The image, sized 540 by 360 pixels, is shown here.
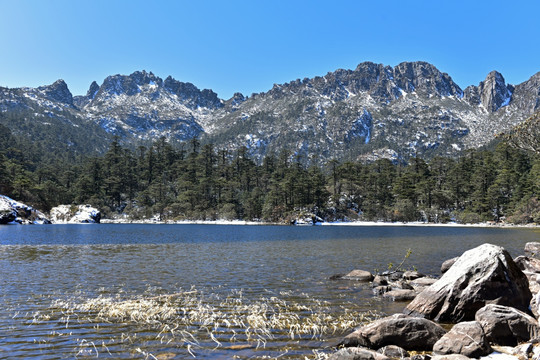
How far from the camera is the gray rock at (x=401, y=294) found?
17.3 m

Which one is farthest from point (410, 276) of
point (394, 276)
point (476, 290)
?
point (476, 290)

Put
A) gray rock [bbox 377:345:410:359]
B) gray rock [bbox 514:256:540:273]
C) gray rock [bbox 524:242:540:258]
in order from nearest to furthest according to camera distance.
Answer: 1. gray rock [bbox 377:345:410:359]
2. gray rock [bbox 514:256:540:273]
3. gray rock [bbox 524:242:540:258]

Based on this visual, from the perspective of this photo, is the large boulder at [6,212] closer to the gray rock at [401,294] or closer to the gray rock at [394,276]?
the gray rock at [394,276]

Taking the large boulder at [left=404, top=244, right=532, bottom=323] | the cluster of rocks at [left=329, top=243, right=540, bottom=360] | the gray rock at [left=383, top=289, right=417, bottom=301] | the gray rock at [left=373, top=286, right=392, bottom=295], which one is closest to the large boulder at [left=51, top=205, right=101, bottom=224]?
the gray rock at [left=373, top=286, right=392, bottom=295]

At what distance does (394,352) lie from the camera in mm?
9695

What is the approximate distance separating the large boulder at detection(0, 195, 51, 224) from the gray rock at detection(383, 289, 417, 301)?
105010mm

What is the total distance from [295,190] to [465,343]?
121 meters

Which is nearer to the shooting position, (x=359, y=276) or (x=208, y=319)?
(x=208, y=319)

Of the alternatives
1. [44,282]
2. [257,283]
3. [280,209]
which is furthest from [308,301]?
[280,209]

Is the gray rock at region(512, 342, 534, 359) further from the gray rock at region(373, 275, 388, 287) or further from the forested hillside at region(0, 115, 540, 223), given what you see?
the forested hillside at region(0, 115, 540, 223)

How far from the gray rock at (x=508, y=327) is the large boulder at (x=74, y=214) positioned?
4913 inches

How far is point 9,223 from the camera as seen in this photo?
8994 centimetres

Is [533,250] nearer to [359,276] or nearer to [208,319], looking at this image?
[359,276]

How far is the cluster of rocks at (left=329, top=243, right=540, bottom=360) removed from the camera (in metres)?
9.47
